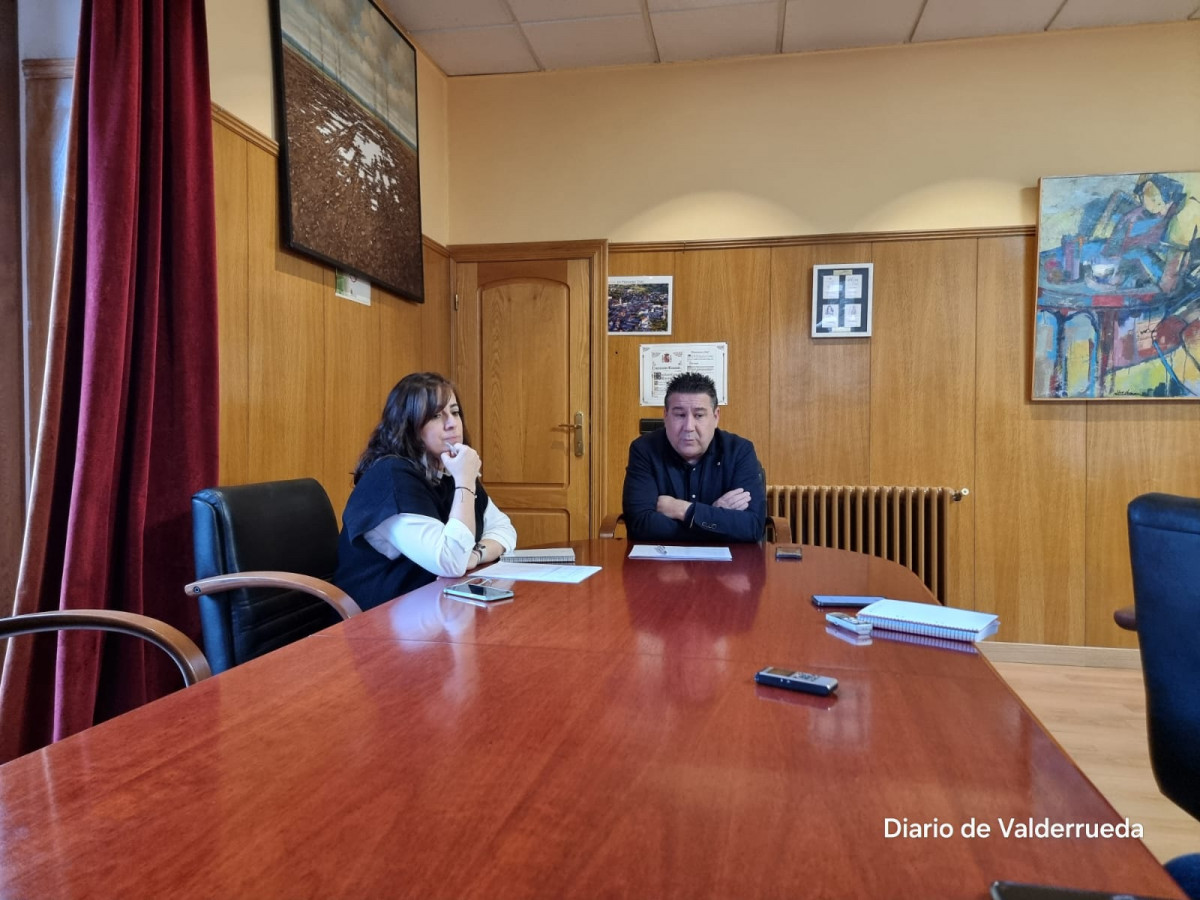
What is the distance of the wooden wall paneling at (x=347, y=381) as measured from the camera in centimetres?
302

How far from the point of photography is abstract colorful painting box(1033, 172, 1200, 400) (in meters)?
3.51

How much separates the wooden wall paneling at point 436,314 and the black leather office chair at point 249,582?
2164 mm

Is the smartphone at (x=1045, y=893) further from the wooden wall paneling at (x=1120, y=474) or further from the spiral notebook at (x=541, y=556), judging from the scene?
the wooden wall paneling at (x=1120, y=474)

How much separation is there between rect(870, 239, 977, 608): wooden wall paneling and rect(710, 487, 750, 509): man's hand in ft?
5.38

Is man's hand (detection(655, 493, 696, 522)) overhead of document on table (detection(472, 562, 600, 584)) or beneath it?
overhead

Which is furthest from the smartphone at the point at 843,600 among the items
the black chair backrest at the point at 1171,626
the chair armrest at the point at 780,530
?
the chair armrest at the point at 780,530

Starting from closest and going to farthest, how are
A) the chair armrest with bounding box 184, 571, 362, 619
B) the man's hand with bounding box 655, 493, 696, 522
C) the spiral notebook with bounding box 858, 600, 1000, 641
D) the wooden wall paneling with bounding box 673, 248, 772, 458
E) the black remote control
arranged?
the black remote control
the spiral notebook with bounding box 858, 600, 1000, 641
the chair armrest with bounding box 184, 571, 362, 619
the man's hand with bounding box 655, 493, 696, 522
the wooden wall paneling with bounding box 673, 248, 772, 458

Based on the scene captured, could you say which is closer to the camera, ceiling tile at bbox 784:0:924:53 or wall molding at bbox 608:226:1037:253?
ceiling tile at bbox 784:0:924:53

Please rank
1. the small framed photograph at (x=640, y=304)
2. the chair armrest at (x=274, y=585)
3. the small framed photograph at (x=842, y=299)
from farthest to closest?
the small framed photograph at (x=640, y=304)
the small framed photograph at (x=842, y=299)
the chair armrest at (x=274, y=585)

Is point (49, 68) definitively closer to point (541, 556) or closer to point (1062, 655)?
point (541, 556)

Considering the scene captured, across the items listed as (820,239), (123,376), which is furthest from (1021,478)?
(123,376)

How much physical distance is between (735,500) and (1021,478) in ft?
6.80

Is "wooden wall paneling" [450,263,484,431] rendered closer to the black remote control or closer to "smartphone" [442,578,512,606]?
"smartphone" [442,578,512,606]

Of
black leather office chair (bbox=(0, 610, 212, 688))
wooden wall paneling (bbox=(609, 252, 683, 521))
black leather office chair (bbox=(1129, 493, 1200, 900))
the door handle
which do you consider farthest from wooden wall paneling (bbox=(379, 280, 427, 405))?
black leather office chair (bbox=(1129, 493, 1200, 900))
